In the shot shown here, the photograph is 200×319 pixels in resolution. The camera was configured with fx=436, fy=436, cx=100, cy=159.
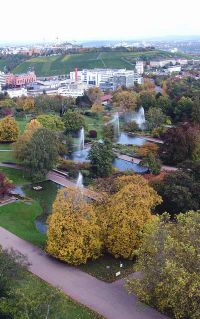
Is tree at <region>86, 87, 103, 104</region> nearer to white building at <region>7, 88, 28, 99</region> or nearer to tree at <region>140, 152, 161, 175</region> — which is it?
white building at <region>7, 88, 28, 99</region>

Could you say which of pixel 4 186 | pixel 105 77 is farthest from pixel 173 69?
pixel 4 186

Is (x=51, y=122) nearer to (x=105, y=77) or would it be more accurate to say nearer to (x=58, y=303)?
(x=58, y=303)

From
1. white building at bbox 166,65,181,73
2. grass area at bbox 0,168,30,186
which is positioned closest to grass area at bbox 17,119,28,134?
grass area at bbox 0,168,30,186

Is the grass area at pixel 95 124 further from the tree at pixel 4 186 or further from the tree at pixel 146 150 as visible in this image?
the tree at pixel 4 186

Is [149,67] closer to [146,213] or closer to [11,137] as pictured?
[11,137]

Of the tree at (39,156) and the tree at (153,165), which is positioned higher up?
the tree at (39,156)

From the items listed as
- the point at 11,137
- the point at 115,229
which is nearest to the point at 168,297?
the point at 115,229

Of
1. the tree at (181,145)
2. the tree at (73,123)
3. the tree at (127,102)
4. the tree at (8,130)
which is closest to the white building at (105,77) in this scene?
the tree at (127,102)
